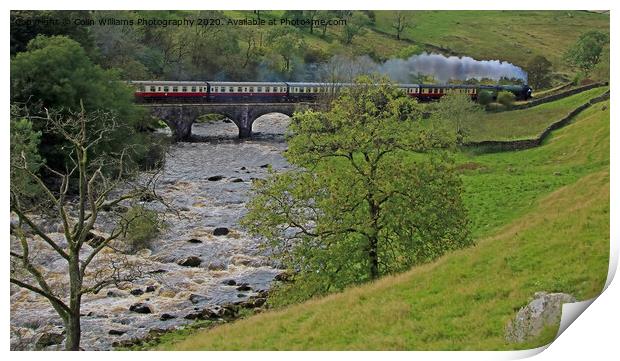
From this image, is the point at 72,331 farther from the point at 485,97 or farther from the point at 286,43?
the point at 485,97

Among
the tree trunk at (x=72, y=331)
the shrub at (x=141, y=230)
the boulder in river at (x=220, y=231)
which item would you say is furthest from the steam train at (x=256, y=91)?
the tree trunk at (x=72, y=331)

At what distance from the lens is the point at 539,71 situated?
24.8m

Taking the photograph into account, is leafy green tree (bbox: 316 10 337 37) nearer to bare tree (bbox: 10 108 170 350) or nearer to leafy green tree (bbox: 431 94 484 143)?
leafy green tree (bbox: 431 94 484 143)

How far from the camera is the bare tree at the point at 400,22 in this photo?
21.2 meters

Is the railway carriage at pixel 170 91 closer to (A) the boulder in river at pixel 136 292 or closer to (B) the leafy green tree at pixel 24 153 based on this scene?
(B) the leafy green tree at pixel 24 153

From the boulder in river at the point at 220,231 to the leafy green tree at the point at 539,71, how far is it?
10.4m

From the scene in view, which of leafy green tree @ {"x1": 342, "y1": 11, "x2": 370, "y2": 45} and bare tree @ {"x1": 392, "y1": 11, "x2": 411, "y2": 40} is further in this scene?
leafy green tree @ {"x1": 342, "y1": 11, "x2": 370, "y2": 45}

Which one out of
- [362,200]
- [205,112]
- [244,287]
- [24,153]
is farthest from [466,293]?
[205,112]

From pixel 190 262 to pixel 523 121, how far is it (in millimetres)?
10750

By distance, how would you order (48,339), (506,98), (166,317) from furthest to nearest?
(506,98), (166,317), (48,339)

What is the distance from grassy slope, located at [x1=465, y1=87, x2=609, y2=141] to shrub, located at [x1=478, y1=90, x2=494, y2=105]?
411 millimetres

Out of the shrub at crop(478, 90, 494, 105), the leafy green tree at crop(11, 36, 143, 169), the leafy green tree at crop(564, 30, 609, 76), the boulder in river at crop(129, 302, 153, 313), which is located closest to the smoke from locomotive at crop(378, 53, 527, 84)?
the shrub at crop(478, 90, 494, 105)

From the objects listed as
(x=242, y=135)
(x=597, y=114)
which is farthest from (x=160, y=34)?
(x=597, y=114)

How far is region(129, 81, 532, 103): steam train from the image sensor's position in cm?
2412
